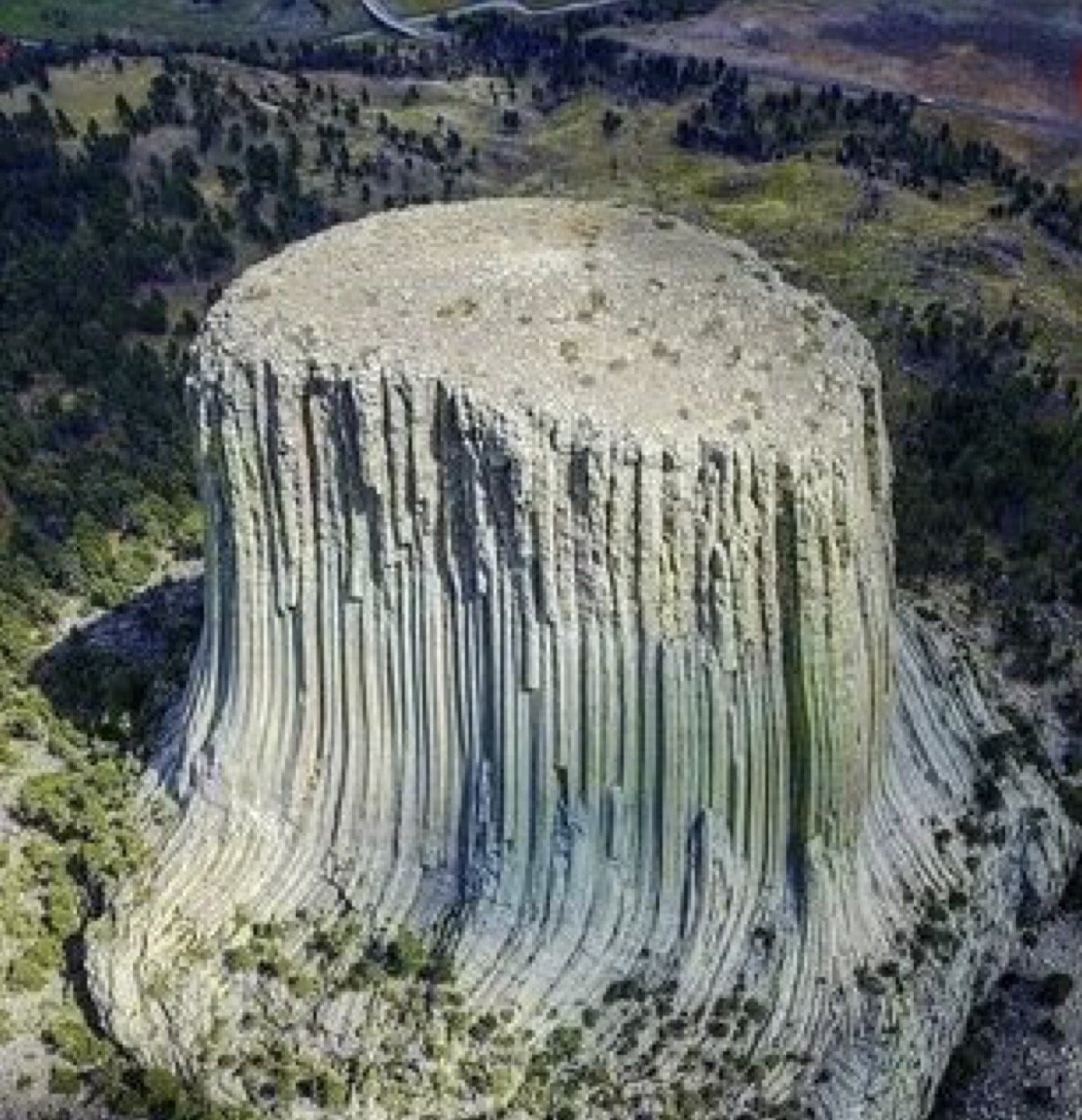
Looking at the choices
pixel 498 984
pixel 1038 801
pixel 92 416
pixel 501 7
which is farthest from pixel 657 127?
pixel 498 984

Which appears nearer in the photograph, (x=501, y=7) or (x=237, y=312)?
(x=237, y=312)

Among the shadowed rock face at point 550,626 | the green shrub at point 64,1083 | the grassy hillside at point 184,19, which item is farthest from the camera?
the grassy hillside at point 184,19

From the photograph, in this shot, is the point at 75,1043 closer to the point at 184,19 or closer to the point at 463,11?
the point at 463,11

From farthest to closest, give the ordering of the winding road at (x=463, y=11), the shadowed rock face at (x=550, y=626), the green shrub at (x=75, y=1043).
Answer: the winding road at (x=463, y=11) < the green shrub at (x=75, y=1043) < the shadowed rock face at (x=550, y=626)

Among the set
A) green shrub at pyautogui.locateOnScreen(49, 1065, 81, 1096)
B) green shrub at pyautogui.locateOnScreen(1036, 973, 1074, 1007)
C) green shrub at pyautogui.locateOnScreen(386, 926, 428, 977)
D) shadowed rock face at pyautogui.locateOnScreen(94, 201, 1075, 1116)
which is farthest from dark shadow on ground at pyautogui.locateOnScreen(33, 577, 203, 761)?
green shrub at pyautogui.locateOnScreen(1036, 973, 1074, 1007)

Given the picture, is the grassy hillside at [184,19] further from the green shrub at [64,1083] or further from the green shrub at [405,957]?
the green shrub at [64,1083]

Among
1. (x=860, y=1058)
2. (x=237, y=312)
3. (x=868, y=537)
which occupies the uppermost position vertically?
(x=237, y=312)

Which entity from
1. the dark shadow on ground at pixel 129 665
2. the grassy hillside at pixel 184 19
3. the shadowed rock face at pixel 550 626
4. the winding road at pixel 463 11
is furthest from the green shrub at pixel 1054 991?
the grassy hillside at pixel 184 19

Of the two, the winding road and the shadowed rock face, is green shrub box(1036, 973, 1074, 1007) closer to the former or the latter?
the shadowed rock face

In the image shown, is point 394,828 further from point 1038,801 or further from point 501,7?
point 501,7
